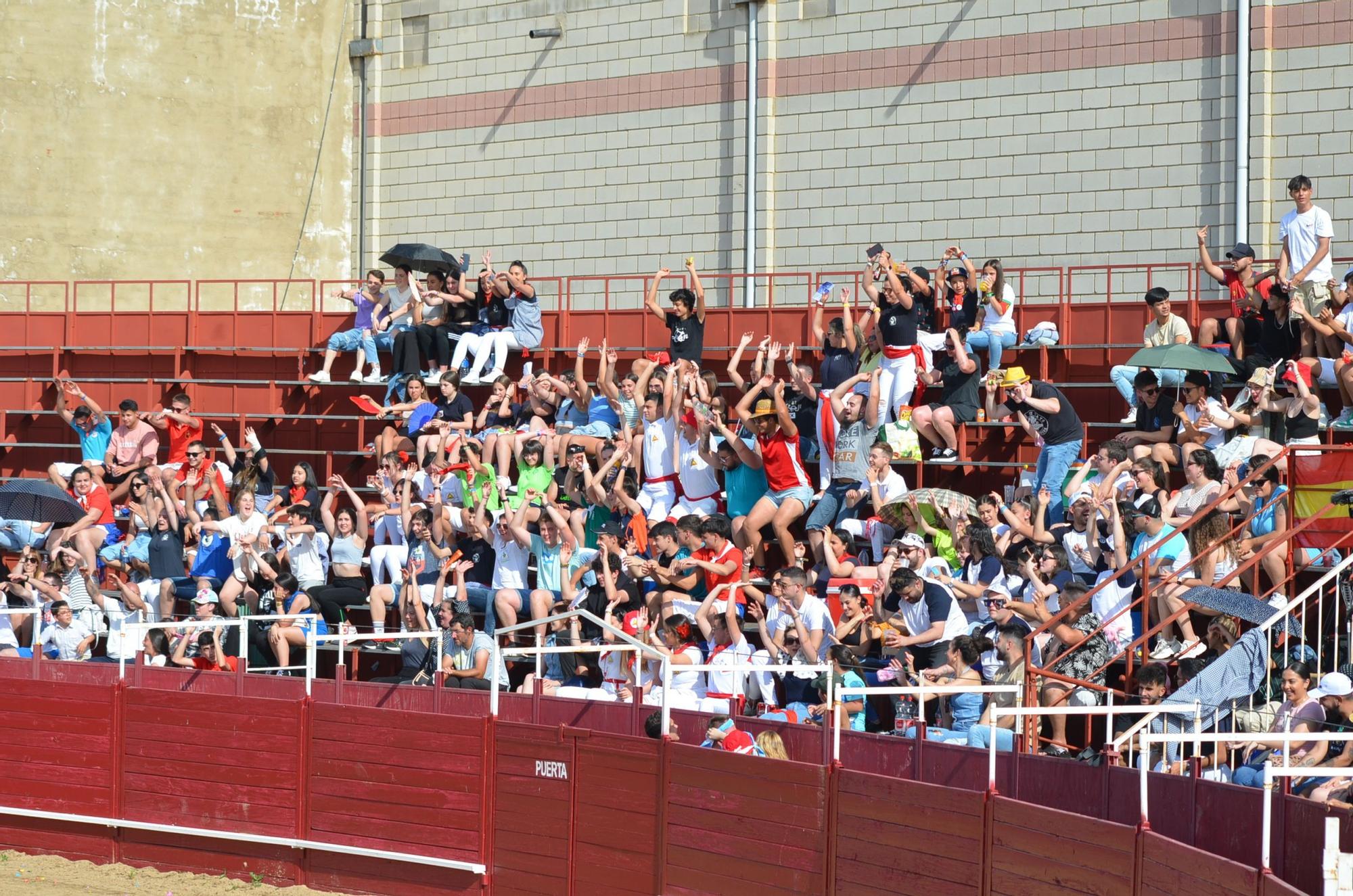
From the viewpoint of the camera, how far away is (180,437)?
23.0 metres

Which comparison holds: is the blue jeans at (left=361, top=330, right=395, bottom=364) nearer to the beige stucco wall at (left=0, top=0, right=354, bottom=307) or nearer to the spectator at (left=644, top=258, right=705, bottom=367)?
the spectator at (left=644, top=258, right=705, bottom=367)

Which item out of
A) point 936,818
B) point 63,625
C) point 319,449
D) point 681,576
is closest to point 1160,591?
point 936,818

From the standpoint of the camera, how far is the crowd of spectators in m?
13.2

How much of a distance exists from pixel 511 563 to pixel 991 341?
5156 mm

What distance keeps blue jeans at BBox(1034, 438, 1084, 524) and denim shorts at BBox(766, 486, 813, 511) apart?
2032mm

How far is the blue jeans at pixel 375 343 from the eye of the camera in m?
22.9

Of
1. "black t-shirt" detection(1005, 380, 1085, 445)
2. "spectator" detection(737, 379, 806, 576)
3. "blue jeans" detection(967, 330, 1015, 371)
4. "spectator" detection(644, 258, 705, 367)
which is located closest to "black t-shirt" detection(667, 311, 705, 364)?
"spectator" detection(644, 258, 705, 367)

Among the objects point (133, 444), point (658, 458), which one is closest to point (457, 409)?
point (658, 458)

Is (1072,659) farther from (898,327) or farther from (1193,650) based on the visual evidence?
(898,327)

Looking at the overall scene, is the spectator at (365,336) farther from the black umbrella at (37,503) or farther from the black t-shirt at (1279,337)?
the black t-shirt at (1279,337)

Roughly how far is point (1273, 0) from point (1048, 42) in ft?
9.14

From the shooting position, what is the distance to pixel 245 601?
18.9m

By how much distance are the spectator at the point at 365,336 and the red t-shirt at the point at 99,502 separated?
11.1ft

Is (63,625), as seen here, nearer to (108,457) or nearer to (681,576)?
(108,457)
